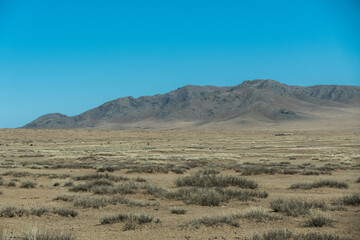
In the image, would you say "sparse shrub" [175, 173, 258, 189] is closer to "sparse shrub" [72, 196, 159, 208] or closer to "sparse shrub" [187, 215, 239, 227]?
"sparse shrub" [72, 196, 159, 208]

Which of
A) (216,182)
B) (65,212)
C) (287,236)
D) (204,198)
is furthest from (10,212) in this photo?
(216,182)

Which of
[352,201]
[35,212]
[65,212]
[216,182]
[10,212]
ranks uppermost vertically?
[10,212]

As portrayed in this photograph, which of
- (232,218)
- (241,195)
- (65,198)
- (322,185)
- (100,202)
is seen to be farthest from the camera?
(322,185)

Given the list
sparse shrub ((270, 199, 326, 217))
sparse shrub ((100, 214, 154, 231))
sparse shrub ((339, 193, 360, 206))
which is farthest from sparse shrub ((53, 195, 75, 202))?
sparse shrub ((339, 193, 360, 206))

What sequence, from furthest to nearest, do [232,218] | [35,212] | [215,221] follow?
[35,212], [232,218], [215,221]

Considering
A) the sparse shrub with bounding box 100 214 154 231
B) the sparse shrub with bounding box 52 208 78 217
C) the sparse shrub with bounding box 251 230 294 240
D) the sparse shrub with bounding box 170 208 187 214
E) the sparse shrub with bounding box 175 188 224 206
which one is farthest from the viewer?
the sparse shrub with bounding box 175 188 224 206

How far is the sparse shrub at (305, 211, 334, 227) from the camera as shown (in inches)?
368

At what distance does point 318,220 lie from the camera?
935 cm

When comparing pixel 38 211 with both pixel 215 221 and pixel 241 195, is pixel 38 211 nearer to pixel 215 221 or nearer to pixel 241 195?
pixel 215 221

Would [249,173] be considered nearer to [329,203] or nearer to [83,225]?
[329,203]

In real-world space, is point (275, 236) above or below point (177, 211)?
above

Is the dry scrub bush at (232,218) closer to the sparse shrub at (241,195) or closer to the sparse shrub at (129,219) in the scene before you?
the sparse shrub at (129,219)

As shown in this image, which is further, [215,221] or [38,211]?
[38,211]

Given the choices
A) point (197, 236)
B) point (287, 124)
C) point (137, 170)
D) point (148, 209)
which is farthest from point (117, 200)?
point (287, 124)
